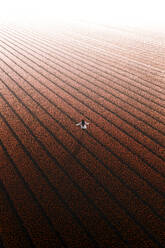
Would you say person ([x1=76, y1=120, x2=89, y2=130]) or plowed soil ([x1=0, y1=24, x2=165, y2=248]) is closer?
plowed soil ([x1=0, y1=24, x2=165, y2=248])

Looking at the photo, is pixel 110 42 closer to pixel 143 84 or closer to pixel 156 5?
pixel 143 84

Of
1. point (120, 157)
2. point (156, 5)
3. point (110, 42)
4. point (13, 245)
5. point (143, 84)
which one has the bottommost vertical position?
point (13, 245)

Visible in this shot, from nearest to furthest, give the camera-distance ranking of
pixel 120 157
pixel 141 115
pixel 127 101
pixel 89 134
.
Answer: pixel 120 157, pixel 89 134, pixel 141 115, pixel 127 101

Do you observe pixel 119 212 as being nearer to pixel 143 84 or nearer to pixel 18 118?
pixel 18 118

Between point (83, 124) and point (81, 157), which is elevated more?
point (83, 124)

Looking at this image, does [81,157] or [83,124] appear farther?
[83,124]

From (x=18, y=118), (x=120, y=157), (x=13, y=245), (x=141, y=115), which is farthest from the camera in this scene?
(x=141, y=115)

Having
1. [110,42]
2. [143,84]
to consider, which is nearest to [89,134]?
[143,84]

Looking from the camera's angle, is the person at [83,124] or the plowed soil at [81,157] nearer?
the plowed soil at [81,157]

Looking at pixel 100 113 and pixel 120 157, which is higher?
Answer: pixel 100 113

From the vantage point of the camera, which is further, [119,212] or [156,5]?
[156,5]
